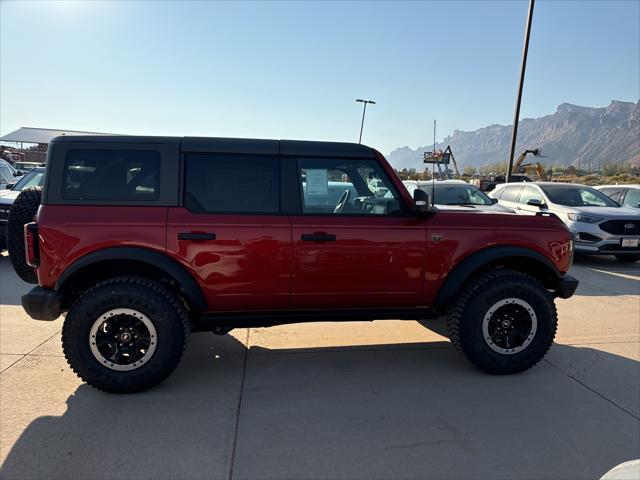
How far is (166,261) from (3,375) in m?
1.68

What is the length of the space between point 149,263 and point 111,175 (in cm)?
72

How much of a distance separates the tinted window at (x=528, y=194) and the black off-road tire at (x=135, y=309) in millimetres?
9162

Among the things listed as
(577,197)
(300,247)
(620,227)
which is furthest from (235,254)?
(577,197)

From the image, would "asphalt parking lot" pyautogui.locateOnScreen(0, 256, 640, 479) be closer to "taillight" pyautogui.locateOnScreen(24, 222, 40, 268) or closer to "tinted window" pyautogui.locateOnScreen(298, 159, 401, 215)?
"taillight" pyautogui.locateOnScreen(24, 222, 40, 268)

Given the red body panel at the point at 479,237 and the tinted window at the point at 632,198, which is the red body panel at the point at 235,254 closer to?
the red body panel at the point at 479,237

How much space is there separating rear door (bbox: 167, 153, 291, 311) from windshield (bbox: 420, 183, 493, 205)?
6.56m

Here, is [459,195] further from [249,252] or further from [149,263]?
[149,263]

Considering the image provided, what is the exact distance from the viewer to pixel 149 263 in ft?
10.3

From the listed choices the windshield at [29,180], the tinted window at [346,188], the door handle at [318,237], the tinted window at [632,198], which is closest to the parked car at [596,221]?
the tinted window at [632,198]

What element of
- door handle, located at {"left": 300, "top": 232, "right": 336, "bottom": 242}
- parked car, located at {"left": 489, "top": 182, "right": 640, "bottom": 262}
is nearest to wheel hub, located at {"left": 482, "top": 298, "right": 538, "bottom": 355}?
door handle, located at {"left": 300, "top": 232, "right": 336, "bottom": 242}

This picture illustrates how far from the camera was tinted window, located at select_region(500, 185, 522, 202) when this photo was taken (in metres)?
10.8

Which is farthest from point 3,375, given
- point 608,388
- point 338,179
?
point 608,388

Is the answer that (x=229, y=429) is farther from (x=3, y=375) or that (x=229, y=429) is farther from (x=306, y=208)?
(x=3, y=375)

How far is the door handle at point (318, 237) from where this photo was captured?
3.28 meters
